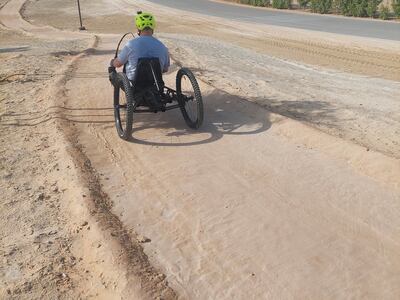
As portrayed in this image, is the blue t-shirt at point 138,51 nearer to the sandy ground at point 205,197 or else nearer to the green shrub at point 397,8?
the sandy ground at point 205,197

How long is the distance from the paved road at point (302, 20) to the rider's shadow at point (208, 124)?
1502 centimetres

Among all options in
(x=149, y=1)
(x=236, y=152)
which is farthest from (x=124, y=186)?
(x=149, y=1)

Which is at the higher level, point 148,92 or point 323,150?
point 148,92

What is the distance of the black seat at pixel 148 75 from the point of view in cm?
654

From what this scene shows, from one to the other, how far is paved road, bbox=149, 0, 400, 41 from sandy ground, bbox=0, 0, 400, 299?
1475 centimetres

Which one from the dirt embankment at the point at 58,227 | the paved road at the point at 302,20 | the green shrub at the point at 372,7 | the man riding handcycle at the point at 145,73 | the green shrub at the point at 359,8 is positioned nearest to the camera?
the dirt embankment at the point at 58,227

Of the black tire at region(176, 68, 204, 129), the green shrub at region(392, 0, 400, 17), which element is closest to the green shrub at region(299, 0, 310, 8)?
the green shrub at region(392, 0, 400, 17)

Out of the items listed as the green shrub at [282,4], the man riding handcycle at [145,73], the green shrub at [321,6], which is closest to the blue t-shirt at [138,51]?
the man riding handcycle at [145,73]

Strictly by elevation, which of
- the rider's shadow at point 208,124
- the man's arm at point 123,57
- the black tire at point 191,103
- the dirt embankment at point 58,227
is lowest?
the dirt embankment at point 58,227

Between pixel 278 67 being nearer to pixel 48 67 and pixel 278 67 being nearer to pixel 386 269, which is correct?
pixel 48 67

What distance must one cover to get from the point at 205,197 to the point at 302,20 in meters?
25.2

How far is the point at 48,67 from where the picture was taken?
37.2 feet

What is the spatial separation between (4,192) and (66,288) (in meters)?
1.87

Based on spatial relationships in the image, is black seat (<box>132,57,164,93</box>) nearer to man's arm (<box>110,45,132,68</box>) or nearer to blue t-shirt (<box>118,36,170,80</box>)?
blue t-shirt (<box>118,36,170,80</box>)
